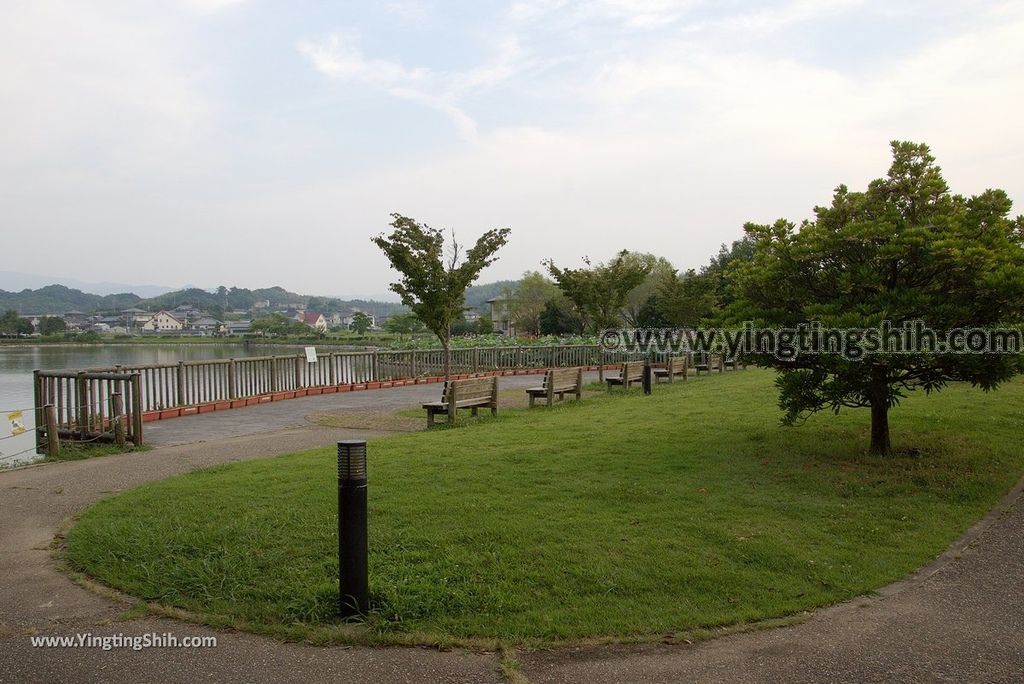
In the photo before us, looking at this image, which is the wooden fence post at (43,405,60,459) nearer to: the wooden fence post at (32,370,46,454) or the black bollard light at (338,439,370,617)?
the wooden fence post at (32,370,46,454)

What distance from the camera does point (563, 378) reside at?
16109 mm

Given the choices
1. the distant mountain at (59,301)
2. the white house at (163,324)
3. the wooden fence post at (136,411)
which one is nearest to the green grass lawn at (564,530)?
→ the wooden fence post at (136,411)

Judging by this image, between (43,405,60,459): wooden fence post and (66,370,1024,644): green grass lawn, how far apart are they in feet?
11.1

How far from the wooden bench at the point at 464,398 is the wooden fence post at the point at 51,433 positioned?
5386 mm

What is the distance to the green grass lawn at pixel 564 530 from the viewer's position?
4.55 m

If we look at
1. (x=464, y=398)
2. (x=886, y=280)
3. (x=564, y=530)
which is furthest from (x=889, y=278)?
(x=464, y=398)

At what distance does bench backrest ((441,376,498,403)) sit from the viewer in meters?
12.9

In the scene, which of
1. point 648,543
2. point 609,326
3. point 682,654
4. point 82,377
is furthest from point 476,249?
point 682,654

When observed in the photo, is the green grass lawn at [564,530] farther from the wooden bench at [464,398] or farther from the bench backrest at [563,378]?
the bench backrest at [563,378]

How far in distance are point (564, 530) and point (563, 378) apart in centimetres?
1028

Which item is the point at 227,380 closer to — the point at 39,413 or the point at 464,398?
the point at 39,413

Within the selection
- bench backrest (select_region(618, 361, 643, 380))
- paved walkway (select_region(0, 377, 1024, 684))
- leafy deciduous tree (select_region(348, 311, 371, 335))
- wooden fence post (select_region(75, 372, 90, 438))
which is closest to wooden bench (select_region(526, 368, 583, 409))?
bench backrest (select_region(618, 361, 643, 380))

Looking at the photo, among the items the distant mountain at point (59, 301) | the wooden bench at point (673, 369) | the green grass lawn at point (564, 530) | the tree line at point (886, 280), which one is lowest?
the green grass lawn at point (564, 530)

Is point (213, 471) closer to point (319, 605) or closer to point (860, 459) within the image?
point (319, 605)
